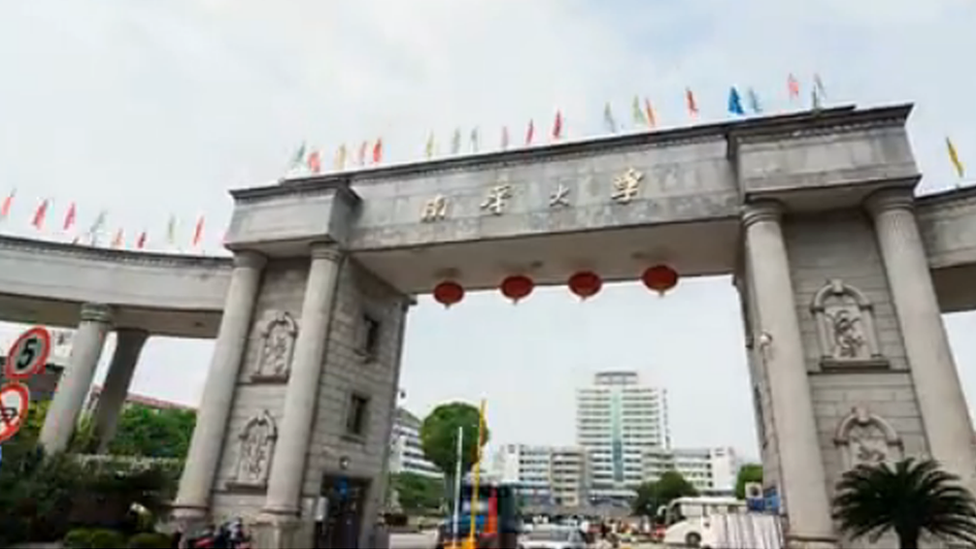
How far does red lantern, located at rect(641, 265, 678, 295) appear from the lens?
Answer: 11.2 m

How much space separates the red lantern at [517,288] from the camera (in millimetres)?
12016

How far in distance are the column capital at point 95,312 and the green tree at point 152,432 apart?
69.0ft

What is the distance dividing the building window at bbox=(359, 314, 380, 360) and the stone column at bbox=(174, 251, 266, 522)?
2.22 meters

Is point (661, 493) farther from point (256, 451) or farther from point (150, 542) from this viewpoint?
point (150, 542)

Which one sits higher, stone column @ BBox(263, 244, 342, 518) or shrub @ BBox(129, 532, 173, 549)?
stone column @ BBox(263, 244, 342, 518)

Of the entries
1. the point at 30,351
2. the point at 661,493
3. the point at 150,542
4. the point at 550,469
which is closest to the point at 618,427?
the point at 550,469

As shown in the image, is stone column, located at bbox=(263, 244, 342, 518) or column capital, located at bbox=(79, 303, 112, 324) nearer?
stone column, located at bbox=(263, 244, 342, 518)

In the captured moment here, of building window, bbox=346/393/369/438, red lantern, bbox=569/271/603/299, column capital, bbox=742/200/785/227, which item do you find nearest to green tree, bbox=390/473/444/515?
building window, bbox=346/393/369/438

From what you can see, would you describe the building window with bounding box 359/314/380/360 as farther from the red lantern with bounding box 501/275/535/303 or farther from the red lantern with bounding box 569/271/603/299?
the red lantern with bounding box 569/271/603/299

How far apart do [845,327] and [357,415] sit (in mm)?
8866

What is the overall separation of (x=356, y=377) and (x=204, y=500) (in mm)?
3378

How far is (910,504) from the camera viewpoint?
6629 mm

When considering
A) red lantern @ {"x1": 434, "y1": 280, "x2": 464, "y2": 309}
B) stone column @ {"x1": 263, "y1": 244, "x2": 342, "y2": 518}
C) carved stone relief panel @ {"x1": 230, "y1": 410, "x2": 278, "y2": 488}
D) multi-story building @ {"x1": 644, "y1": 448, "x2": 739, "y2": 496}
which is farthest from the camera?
multi-story building @ {"x1": 644, "y1": 448, "x2": 739, "y2": 496}

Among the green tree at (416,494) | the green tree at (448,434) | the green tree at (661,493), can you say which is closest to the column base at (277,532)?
the green tree at (448,434)
